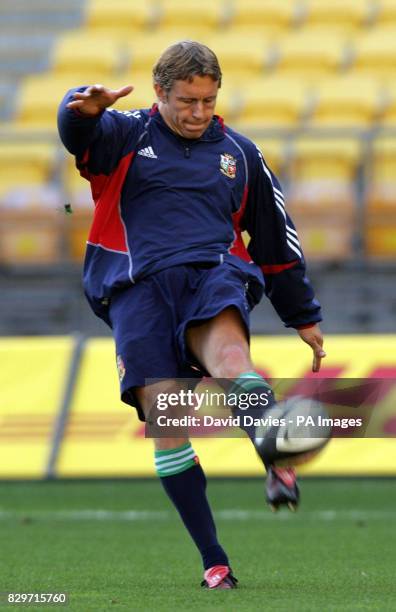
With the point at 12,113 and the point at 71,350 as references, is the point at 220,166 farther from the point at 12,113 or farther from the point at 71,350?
the point at 12,113

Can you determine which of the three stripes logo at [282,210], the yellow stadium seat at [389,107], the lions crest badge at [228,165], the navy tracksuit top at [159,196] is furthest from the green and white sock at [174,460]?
the yellow stadium seat at [389,107]

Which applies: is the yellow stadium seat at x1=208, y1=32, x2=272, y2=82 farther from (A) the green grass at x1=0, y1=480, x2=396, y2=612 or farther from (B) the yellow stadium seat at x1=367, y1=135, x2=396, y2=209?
(A) the green grass at x1=0, y1=480, x2=396, y2=612

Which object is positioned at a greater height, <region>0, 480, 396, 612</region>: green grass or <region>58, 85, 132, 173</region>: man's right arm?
<region>58, 85, 132, 173</region>: man's right arm

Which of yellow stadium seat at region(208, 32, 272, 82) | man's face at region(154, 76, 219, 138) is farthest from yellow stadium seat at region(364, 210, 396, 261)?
man's face at region(154, 76, 219, 138)

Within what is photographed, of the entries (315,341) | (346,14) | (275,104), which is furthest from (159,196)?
(346,14)

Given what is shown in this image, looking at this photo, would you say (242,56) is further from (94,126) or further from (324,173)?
(94,126)

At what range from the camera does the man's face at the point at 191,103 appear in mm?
5008

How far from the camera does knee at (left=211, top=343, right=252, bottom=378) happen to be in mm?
4879

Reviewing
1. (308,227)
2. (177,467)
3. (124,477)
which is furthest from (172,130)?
(308,227)

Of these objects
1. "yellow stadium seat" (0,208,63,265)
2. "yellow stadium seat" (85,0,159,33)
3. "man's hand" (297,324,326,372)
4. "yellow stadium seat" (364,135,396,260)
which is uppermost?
"man's hand" (297,324,326,372)

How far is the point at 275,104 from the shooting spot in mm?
14492

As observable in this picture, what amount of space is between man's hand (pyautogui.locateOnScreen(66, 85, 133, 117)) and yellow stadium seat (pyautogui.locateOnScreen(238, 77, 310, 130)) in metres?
9.50

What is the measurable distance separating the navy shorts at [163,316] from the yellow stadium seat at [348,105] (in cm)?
910

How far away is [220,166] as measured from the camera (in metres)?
5.27
